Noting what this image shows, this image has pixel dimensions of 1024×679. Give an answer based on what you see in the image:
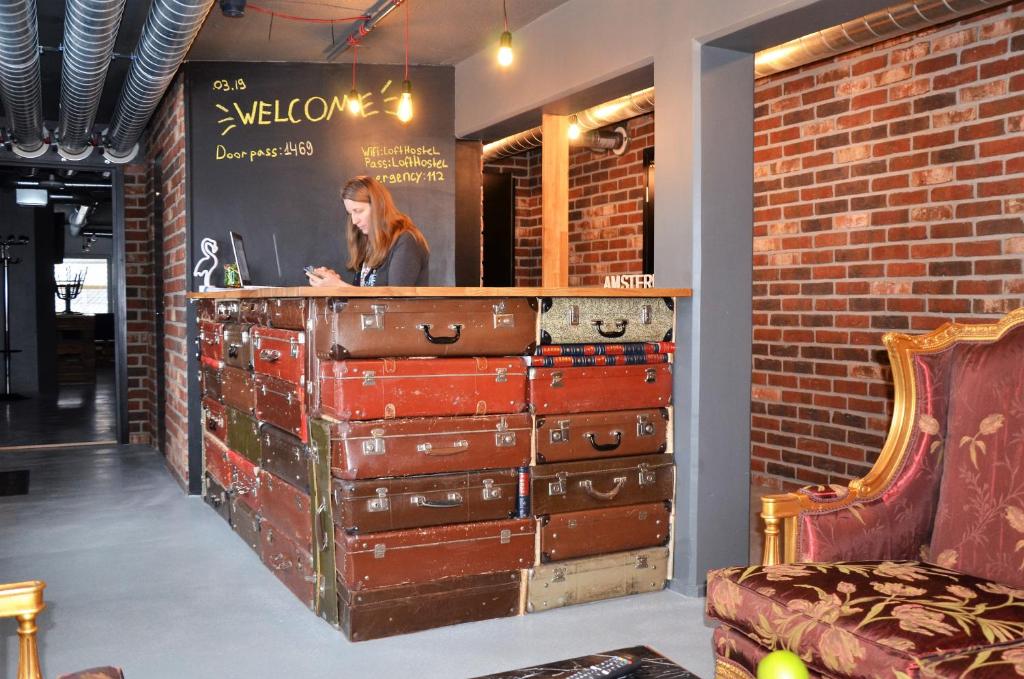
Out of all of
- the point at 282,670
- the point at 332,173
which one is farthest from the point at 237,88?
the point at 282,670

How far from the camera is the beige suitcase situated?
3.40m

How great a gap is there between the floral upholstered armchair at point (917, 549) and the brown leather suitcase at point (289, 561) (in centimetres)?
160

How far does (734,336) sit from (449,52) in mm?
2762

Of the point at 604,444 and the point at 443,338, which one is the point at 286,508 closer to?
the point at 443,338

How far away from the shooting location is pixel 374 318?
315 cm

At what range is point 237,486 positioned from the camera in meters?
4.47

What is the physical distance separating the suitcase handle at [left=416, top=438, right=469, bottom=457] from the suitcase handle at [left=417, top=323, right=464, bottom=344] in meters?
0.34

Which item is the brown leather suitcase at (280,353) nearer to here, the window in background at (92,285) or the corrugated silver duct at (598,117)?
the corrugated silver duct at (598,117)

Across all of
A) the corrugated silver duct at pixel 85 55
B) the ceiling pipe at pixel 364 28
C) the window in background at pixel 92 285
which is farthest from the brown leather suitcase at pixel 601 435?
the window in background at pixel 92 285

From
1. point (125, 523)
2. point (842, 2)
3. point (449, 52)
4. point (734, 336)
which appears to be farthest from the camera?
point (449, 52)

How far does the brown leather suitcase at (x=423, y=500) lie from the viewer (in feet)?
10.2

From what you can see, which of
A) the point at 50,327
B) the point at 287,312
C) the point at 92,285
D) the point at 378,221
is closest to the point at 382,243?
the point at 378,221

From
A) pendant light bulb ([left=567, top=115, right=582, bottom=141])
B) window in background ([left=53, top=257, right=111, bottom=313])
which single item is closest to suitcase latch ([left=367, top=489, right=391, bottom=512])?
pendant light bulb ([left=567, top=115, right=582, bottom=141])

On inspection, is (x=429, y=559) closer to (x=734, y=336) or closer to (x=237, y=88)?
(x=734, y=336)
